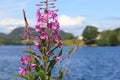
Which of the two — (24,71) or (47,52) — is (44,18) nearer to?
(47,52)

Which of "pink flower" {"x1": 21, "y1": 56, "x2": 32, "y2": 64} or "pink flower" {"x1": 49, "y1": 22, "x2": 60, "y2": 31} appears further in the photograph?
"pink flower" {"x1": 21, "y1": 56, "x2": 32, "y2": 64}

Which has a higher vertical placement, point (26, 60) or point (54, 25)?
point (54, 25)

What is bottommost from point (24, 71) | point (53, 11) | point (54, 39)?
point (24, 71)

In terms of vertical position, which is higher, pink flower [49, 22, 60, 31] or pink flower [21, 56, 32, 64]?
pink flower [49, 22, 60, 31]

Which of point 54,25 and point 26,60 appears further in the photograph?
point 26,60

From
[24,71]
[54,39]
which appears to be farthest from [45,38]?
[24,71]

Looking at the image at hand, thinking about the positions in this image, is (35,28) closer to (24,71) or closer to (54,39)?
(54,39)

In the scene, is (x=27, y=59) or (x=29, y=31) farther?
(x=27, y=59)

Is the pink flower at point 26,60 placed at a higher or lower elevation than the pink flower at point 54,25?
lower

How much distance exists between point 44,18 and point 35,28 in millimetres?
348

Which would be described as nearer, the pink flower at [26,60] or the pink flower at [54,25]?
the pink flower at [54,25]

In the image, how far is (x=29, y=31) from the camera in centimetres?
966

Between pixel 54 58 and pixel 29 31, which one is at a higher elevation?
pixel 29 31

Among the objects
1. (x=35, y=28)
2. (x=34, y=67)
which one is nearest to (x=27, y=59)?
(x=34, y=67)
